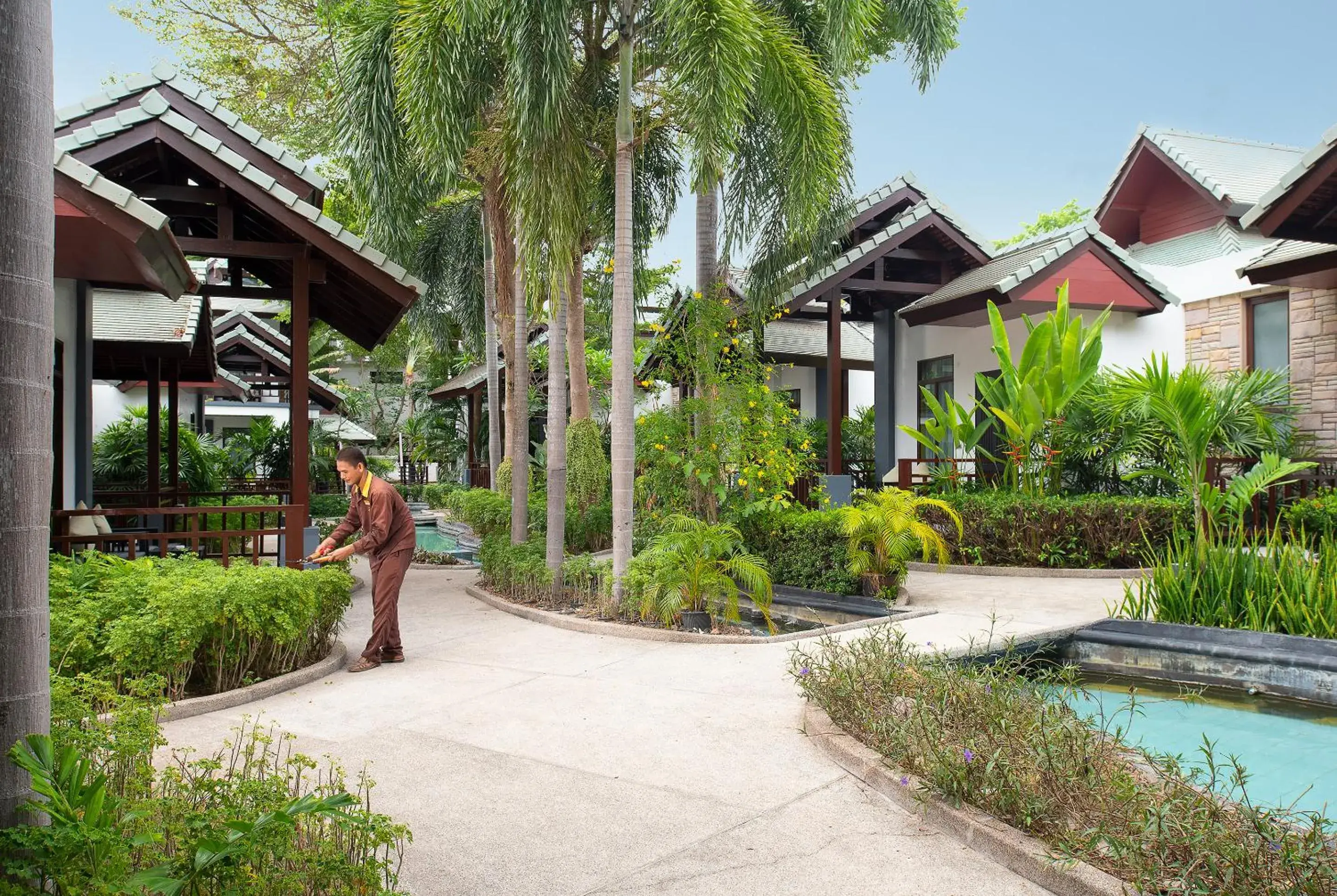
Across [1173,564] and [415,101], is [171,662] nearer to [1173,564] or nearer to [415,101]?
[415,101]

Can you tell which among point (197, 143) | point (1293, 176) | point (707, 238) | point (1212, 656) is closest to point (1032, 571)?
point (1212, 656)

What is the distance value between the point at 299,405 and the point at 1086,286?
12.1m

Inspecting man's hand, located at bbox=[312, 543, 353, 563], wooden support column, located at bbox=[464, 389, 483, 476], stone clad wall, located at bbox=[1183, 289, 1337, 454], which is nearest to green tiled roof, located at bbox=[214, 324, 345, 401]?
wooden support column, located at bbox=[464, 389, 483, 476]

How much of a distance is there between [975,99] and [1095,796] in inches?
4974

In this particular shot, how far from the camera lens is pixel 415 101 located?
9.98 m

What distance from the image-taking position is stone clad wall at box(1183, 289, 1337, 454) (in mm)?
14617

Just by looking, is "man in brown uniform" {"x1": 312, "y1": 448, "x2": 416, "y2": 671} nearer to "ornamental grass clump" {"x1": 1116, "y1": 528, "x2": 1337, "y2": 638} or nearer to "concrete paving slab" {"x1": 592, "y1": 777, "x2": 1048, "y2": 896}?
A: "concrete paving slab" {"x1": 592, "y1": 777, "x2": 1048, "y2": 896}

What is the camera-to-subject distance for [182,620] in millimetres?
6258

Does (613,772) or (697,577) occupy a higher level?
(697,577)

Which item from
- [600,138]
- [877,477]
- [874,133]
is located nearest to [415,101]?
[600,138]

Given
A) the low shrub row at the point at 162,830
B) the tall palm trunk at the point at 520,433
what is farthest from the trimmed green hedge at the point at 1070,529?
the low shrub row at the point at 162,830

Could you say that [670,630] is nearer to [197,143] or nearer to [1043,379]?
[197,143]

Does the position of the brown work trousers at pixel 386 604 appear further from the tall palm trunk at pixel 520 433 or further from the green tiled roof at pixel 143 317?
the green tiled roof at pixel 143 317

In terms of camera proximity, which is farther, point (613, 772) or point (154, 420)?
point (154, 420)
